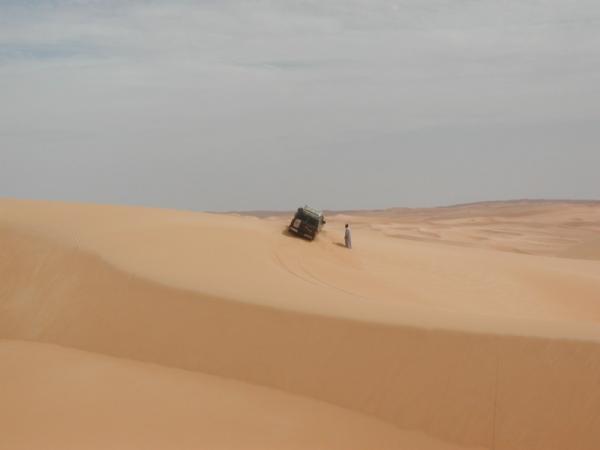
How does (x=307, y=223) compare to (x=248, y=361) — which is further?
(x=307, y=223)

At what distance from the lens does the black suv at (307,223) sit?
15.8m

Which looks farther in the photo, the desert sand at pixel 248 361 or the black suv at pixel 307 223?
the black suv at pixel 307 223

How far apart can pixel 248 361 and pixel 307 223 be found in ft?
26.7

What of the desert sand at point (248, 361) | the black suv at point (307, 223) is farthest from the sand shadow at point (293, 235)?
the desert sand at point (248, 361)

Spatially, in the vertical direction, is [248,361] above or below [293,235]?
below

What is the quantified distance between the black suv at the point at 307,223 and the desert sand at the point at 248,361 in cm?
311

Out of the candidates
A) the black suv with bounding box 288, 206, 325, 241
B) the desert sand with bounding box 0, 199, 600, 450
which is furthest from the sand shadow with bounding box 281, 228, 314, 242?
the desert sand with bounding box 0, 199, 600, 450

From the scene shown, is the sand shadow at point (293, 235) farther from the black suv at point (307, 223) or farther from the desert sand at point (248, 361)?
the desert sand at point (248, 361)

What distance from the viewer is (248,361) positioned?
7.83m

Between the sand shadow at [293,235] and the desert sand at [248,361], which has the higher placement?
the sand shadow at [293,235]

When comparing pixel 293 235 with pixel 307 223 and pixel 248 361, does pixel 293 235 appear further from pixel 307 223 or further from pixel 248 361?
pixel 248 361

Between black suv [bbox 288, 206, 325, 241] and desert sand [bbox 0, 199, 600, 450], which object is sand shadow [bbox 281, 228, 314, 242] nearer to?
black suv [bbox 288, 206, 325, 241]

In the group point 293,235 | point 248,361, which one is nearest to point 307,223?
point 293,235

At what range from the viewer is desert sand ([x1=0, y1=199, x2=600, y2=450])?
21.1 feet
